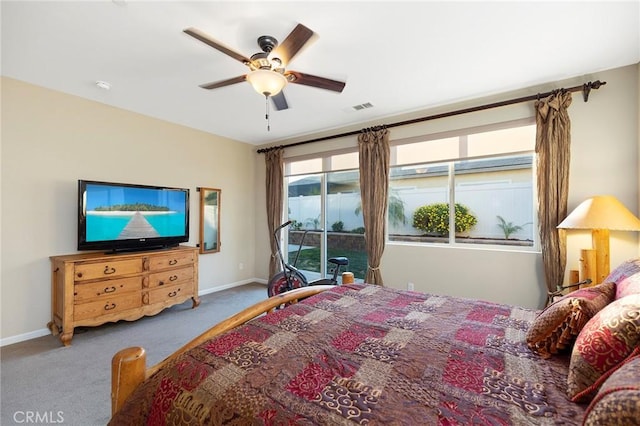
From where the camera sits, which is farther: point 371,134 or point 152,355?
point 371,134

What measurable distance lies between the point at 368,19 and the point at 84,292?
12.3 ft

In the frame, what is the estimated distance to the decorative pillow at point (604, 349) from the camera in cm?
91

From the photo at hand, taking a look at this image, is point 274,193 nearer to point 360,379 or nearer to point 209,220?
point 209,220

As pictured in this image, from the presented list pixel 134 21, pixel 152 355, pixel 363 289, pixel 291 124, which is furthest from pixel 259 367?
pixel 291 124

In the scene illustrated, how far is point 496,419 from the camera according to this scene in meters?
0.84

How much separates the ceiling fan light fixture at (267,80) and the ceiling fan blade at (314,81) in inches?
4.6

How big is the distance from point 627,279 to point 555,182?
1.92m

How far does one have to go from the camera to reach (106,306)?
3.10 meters

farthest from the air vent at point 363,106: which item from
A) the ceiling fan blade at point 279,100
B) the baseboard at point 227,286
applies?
the baseboard at point 227,286

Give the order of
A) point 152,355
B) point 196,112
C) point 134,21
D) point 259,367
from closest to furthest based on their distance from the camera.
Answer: point 259,367, point 134,21, point 152,355, point 196,112

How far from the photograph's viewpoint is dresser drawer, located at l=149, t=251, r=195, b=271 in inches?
139

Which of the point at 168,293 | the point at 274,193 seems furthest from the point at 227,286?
the point at 274,193

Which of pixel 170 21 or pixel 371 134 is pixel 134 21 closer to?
pixel 170 21

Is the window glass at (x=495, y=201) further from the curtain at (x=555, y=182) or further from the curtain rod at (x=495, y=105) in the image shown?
the curtain rod at (x=495, y=105)
